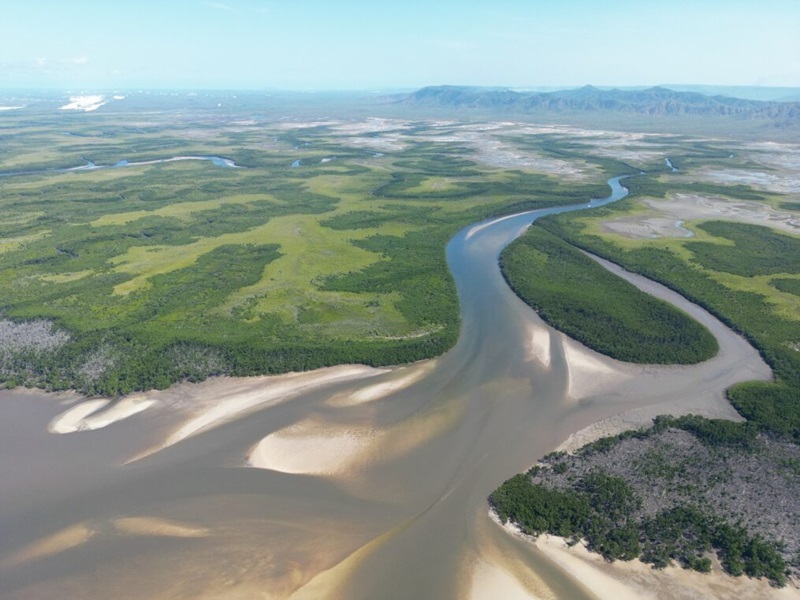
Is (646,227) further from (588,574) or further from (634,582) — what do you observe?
Result: (588,574)

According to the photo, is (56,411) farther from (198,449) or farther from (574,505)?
(574,505)

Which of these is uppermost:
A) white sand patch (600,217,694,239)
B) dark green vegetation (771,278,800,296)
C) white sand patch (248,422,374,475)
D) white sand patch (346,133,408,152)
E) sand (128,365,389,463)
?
white sand patch (346,133,408,152)

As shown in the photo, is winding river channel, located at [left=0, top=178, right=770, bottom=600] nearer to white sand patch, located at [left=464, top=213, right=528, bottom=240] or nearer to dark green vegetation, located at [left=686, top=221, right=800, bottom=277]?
dark green vegetation, located at [left=686, top=221, right=800, bottom=277]

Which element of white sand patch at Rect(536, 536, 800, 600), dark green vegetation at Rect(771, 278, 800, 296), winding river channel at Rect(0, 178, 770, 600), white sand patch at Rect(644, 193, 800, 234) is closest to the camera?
white sand patch at Rect(536, 536, 800, 600)

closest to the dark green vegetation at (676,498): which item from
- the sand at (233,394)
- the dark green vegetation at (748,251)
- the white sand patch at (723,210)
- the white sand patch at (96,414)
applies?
the sand at (233,394)

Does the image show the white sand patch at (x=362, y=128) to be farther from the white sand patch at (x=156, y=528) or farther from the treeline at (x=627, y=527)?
the treeline at (x=627, y=527)

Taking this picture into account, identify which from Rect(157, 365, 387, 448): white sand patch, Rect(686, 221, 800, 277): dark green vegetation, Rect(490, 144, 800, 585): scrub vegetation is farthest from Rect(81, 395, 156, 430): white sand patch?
Rect(686, 221, 800, 277): dark green vegetation

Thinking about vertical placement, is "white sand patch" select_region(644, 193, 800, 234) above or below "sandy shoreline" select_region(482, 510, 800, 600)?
above
